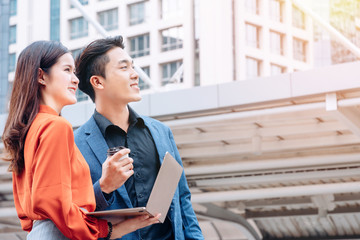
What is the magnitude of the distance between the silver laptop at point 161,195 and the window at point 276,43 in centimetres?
5296

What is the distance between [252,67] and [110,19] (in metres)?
13.1

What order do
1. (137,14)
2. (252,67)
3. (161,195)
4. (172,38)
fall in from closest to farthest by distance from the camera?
(161,195)
(172,38)
(252,67)
(137,14)

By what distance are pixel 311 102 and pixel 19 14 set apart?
2120 inches

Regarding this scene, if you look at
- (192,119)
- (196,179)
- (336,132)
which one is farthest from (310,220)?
(192,119)

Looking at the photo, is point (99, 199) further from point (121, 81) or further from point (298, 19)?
point (298, 19)

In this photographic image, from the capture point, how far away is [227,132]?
38.1 ft

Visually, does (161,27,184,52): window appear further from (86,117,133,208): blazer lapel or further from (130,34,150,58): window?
(86,117,133,208): blazer lapel

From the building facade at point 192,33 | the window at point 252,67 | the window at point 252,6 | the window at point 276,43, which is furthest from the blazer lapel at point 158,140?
the window at point 252,6

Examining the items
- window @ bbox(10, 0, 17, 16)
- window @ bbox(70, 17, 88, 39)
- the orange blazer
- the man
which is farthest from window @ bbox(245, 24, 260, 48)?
the orange blazer

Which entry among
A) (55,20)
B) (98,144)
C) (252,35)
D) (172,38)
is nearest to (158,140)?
(98,144)

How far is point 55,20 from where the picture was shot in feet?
193

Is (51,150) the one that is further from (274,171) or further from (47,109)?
(274,171)

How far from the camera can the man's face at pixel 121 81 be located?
340 cm

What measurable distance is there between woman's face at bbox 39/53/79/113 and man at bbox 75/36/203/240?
43cm
